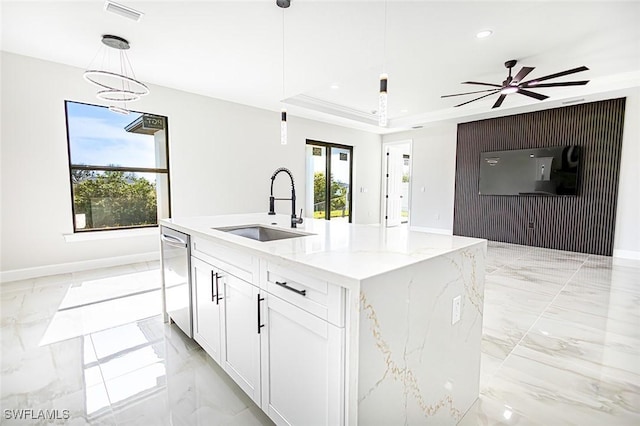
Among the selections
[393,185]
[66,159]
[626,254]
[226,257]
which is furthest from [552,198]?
[66,159]

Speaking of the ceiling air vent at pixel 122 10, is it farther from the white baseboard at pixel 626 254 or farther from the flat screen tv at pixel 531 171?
the white baseboard at pixel 626 254

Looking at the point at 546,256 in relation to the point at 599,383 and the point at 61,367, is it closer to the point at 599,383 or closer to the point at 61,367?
the point at 599,383

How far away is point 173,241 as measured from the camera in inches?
87.0

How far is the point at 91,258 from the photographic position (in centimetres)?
411

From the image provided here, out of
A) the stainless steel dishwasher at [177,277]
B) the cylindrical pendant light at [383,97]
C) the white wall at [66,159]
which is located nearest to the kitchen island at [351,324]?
the stainless steel dishwasher at [177,277]

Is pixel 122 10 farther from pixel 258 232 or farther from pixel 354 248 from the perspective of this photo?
pixel 354 248

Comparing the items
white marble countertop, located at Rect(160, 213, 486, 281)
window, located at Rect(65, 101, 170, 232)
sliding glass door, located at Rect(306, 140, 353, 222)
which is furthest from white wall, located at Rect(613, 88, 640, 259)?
window, located at Rect(65, 101, 170, 232)

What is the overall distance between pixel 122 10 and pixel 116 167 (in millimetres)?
2362

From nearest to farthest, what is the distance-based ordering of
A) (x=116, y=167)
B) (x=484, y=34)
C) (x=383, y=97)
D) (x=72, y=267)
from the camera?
(x=383, y=97) < (x=484, y=34) < (x=72, y=267) < (x=116, y=167)

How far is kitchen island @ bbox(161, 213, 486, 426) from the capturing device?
3.22 ft

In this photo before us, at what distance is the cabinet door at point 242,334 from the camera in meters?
1.43

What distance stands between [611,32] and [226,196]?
17.8 feet

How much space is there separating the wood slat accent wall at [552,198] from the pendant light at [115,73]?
619 cm

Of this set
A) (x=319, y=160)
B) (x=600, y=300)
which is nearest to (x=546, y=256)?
(x=600, y=300)
